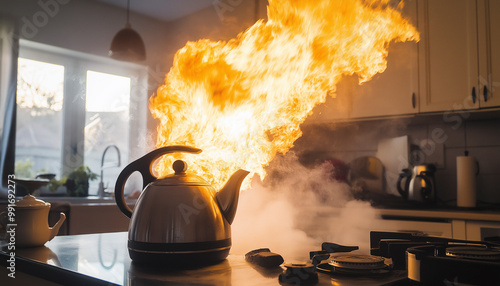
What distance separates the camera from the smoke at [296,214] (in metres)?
1.25

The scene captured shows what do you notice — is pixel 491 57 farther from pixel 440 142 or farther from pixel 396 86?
pixel 440 142

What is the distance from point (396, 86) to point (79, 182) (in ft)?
9.44

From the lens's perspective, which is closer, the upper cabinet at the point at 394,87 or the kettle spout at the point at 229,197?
the kettle spout at the point at 229,197

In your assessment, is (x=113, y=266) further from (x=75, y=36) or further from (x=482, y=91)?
(x=75, y=36)

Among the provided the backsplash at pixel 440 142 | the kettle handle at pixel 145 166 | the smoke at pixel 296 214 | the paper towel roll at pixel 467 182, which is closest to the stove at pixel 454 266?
the smoke at pixel 296 214

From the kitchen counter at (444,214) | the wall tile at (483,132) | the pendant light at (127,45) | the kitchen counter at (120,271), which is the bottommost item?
the kitchen counter at (444,214)

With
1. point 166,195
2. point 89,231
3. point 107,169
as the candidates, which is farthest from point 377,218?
point 107,169

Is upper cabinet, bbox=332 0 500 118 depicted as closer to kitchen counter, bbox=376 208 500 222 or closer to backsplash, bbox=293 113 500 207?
backsplash, bbox=293 113 500 207

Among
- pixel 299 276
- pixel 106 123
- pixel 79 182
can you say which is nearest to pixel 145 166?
pixel 299 276

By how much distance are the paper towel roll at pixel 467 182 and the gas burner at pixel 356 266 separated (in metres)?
2.03

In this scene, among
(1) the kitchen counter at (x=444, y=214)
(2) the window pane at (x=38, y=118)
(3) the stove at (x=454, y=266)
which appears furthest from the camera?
(2) the window pane at (x=38, y=118)

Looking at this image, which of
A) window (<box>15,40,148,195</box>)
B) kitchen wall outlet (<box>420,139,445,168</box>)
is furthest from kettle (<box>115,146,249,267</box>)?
window (<box>15,40,148,195</box>)

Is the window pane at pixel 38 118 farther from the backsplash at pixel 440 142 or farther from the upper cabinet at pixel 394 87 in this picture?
→ the upper cabinet at pixel 394 87

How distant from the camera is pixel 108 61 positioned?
14.6ft
